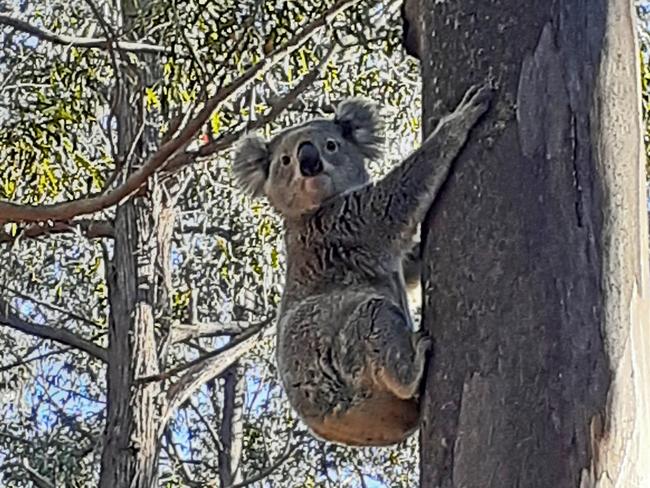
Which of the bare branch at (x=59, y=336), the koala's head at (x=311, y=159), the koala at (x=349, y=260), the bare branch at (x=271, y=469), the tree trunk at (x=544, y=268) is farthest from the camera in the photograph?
the bare branch at (x=271, y=469)

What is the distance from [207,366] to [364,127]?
9.74ft

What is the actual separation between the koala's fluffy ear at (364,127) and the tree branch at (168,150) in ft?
2.49

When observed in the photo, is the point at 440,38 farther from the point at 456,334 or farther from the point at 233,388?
the point at 233,388

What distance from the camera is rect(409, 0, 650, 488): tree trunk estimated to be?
1.39 m

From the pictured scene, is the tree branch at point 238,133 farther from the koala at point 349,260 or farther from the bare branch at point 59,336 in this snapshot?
the bare branch at point 59,336

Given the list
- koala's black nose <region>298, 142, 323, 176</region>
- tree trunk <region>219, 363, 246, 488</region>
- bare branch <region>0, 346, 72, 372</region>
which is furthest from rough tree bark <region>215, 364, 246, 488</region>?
koala's black nose <region>298, 142, 323, 176</region>

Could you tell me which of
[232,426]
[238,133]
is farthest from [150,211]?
[232,426]

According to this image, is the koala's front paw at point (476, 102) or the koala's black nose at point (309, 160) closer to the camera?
the koala's front paw at point (476, 102)

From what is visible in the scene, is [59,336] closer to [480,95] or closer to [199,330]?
[199,330]

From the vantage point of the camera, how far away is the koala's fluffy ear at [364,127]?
9.74 ft

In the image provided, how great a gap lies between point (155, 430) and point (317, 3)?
7.10ft

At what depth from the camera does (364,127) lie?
2.97 metres

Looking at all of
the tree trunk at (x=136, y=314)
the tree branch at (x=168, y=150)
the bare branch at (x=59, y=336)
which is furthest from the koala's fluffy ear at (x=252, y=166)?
the bare branch at (x=59, y=336)

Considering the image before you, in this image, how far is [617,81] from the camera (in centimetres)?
151
